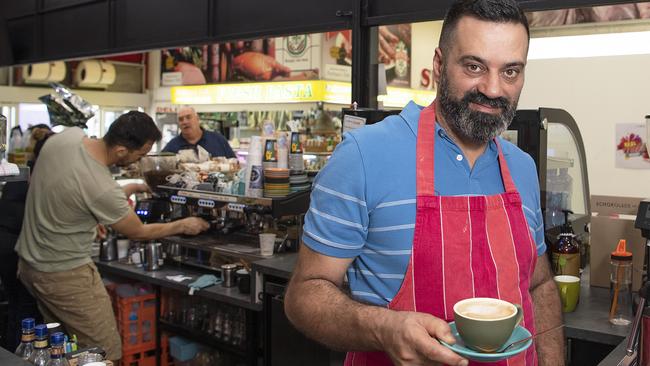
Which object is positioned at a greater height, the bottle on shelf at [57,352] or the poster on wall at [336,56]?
the poster on wall at [336,56]

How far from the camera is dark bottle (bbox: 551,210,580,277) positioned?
9.84 ft

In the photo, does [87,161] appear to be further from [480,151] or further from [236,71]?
[236,71]

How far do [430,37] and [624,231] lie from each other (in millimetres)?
7376

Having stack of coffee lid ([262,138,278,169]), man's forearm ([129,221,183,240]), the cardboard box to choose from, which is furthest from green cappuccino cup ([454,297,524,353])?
man's forearm ([129,221,183,240])

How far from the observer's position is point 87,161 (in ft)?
11.9

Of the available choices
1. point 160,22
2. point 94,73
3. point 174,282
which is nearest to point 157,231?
point 174,282

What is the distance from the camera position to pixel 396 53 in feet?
31.3

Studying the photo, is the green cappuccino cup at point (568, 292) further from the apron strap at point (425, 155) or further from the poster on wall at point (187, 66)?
the poster on wall at point (187, 66)

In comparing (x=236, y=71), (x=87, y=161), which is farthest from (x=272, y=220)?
(x=236, y=71)

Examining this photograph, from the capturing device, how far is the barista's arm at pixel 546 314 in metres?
1.87

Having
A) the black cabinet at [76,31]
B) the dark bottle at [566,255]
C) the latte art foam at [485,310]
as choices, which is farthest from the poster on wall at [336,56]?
the latte art foam at [485,310]

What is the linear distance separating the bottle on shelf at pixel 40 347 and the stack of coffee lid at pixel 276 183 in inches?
64.5

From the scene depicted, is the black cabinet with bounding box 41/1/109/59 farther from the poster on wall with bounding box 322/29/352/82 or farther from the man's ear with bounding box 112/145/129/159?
the poster on wall with bounding box 322/29/352/82

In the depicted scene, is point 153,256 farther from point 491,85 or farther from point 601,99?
point 601,99
